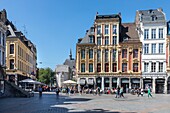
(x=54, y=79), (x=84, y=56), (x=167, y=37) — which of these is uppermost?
(x=167, y=37)

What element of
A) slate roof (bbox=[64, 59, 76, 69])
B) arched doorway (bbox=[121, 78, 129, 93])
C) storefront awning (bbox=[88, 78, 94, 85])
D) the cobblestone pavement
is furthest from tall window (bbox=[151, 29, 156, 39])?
slate roof (bbox=[64, 59, 76, 69])

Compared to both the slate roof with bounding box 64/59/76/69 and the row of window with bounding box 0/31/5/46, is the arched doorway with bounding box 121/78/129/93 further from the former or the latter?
the slate roof with bounding box 64/59/76/69

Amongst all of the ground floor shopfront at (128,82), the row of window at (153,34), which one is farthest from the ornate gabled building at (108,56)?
the row of window at (153,34)

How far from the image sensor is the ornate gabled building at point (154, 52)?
190 ft

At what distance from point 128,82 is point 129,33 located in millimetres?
11333

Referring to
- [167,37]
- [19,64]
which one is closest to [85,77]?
[19,64]

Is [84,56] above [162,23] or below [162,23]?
below

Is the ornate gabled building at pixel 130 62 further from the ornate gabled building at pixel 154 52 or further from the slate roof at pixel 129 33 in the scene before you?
the ornate gabled building at pixel 154 52

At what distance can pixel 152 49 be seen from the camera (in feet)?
193

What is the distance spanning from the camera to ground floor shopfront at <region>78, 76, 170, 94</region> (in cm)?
5762

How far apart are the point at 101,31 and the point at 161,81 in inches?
654

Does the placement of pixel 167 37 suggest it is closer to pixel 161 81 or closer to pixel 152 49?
pixel 152 49

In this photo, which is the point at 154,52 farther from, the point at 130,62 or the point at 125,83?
the point at 125,83

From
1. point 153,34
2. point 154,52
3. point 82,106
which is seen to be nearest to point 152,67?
point 154,52
